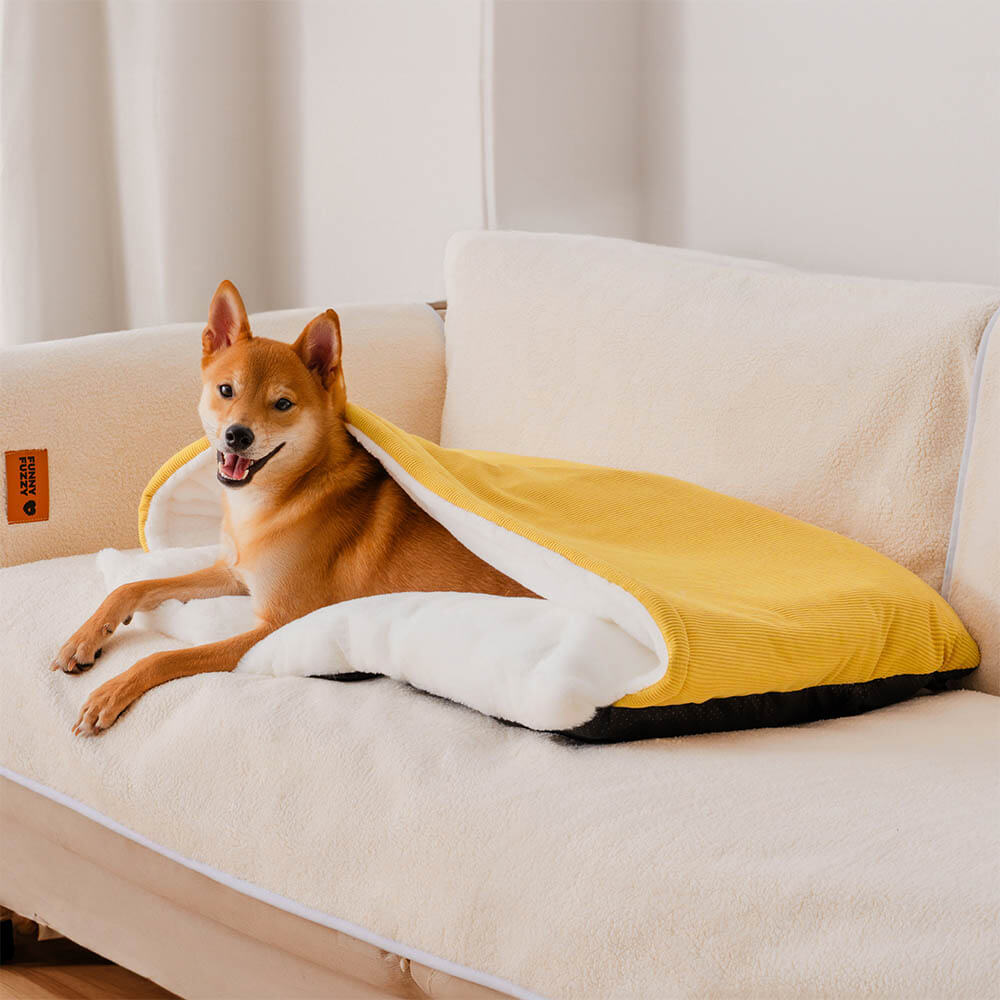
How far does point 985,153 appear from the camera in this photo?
1859 millimetres

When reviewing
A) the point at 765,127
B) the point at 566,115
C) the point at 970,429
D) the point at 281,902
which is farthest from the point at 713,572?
the point at 566,115

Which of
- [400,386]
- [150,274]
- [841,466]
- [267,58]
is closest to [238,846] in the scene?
[841,466]

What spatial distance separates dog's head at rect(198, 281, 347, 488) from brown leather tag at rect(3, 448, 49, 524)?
0.39 m

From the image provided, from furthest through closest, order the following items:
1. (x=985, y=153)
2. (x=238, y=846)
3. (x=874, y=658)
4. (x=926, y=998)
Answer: (x=985, y=153), (x=874, y=658), (x=238, y=846), (x=926, y=998)

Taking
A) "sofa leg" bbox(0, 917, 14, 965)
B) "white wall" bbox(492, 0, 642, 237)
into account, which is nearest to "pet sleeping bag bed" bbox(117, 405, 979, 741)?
"sofa leg" bbox(0, 917, 14, 965)

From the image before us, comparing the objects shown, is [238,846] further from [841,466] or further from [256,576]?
[841,466]

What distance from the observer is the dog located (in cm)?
145

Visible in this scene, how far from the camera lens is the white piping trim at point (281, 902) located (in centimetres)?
104

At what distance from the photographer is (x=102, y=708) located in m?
1.36

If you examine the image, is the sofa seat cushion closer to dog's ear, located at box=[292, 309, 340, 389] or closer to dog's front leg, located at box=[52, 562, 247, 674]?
dog's front leg, located at box=[52, 562, 247, 674]

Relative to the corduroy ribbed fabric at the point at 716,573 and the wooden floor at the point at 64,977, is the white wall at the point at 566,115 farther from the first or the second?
the wooden floor at the point at 64,977

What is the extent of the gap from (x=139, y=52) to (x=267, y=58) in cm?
27

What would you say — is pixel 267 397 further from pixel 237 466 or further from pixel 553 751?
pixel 553 751

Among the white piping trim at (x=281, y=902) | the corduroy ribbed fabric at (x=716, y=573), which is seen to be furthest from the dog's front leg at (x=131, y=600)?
the corduroy ribbed fabric at (x=716, y=573)
